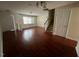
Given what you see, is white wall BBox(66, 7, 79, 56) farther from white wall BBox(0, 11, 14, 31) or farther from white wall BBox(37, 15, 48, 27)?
white wall BBox(37, 15, 48, 27)

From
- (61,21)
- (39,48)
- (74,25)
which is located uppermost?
(61,21)

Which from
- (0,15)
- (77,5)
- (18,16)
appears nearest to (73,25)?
(77,5)

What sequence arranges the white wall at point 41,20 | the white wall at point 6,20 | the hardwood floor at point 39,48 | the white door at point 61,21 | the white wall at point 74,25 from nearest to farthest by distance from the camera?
the hardwood floor at point 39,48 < the white wall at point 74,25 < the white door at point 61,21 < the white wall at point 6,20 < the white wall at point 41,20

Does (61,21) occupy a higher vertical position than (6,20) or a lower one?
lower

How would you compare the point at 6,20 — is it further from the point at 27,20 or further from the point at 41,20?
the point at 41,20

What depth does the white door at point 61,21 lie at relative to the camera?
4.73 meters

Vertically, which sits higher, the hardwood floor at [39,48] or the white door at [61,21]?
the white door at [61,21]

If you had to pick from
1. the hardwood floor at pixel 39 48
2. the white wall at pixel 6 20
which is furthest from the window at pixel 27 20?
the hardwood floor at pixel 39 48

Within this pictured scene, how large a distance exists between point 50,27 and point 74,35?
3.13 metres

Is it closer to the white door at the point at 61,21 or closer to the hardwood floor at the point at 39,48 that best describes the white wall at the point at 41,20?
the white door at the point at 61,21

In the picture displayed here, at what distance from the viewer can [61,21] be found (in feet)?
16.7

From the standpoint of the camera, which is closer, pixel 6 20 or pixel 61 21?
pixel 61 21

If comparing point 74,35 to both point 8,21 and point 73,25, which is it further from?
point 8,21

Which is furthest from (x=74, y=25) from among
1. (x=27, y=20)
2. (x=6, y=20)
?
(x=27, y=20)
